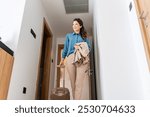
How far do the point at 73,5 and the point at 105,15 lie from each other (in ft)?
4.33

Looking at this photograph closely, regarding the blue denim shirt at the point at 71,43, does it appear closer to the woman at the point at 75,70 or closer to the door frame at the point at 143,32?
the woman at the point at 75,70

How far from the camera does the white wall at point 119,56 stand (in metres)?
1.74

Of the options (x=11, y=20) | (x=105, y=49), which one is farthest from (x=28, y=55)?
(x=105, y=49)

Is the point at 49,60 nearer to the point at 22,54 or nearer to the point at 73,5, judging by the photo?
the point at 73,5

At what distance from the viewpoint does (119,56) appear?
1982 mm

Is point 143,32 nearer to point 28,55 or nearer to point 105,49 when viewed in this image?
point 105,49

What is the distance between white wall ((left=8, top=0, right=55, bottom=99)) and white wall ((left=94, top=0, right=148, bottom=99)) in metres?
1.05

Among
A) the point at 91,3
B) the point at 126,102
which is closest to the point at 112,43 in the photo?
the point at 126,102

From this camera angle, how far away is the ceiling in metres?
3.42

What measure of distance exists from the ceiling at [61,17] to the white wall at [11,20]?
1.07 meters

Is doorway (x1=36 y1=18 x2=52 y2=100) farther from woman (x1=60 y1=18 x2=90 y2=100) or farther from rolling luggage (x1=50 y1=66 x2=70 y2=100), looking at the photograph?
rolling luggage (x1=50 y1=66 x2=70 y2=100)

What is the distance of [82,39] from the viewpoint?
2.58m

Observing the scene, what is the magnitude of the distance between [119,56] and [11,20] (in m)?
1.48

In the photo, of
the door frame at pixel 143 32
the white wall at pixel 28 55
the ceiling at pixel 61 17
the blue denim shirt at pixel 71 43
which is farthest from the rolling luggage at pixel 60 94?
the ceiling at pixel 61 17
